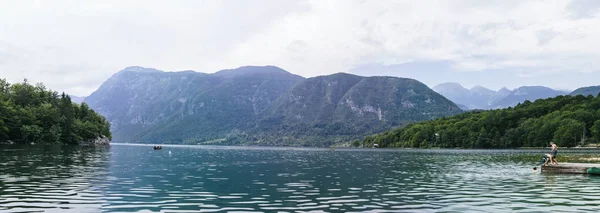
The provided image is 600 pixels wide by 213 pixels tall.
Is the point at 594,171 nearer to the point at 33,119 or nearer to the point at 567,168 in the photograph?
the point at 567,168

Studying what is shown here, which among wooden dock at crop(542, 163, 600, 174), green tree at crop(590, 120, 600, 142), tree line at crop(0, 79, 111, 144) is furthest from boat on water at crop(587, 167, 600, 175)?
tree line at crop(0, 79, 111, 144)

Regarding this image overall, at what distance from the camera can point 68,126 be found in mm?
187750

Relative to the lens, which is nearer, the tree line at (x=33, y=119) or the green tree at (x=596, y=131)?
the tree line at (x=33, y=119)

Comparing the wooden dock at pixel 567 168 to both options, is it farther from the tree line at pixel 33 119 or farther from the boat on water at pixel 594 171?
the tree line at pixel 33 119

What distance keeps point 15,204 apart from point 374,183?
28.1 metres

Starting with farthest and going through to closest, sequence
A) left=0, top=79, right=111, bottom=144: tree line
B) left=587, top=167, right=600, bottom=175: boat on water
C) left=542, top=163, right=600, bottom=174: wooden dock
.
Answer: left=0, top=79, right=111, bottom=144: tree line, left=542, top=163, right=600, bottom=174: wooden dock, left=587, top=167, right=600, bottom=175: boat on water

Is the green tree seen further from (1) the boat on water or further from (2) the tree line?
(2) the tree line

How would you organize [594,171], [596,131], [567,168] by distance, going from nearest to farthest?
[594,171] → [567,168] → [596,131]

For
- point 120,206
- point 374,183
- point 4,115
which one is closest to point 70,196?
point 120,206

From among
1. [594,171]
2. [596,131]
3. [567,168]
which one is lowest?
[594,171]

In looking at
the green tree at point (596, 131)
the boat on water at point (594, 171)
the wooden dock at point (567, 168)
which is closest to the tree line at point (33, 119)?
the wooden dock at point (567, 168)

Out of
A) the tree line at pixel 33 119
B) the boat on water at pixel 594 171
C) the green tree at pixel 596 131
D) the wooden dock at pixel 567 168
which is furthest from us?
the green tree at pixel 596 131

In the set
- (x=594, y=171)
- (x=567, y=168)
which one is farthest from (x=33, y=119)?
(x=594, y=171)

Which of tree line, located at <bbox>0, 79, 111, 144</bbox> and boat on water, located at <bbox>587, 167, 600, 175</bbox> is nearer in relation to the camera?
boat on water, located at <bbox>587, 167, 600, 175</bbox>
